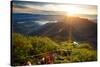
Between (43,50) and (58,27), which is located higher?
(58,27)

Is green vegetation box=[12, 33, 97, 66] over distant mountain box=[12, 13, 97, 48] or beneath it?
beneath

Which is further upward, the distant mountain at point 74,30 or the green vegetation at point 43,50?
the distant mountain at point 74,30

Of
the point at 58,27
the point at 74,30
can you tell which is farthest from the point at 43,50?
the point at 74,30

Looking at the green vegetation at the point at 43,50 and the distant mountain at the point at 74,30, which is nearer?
the green vegetation at the point at 43,50

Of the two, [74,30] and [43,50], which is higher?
[74,30]

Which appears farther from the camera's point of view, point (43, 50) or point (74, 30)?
point (74, 30)

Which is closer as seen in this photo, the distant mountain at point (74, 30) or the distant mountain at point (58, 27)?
the distant mountain at point (58, 27)

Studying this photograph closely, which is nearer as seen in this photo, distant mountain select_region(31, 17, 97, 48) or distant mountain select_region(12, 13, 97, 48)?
distant mountain select_region(12, 13, 97, 48)

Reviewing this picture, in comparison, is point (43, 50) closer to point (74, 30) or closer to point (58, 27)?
point (58, 27)
